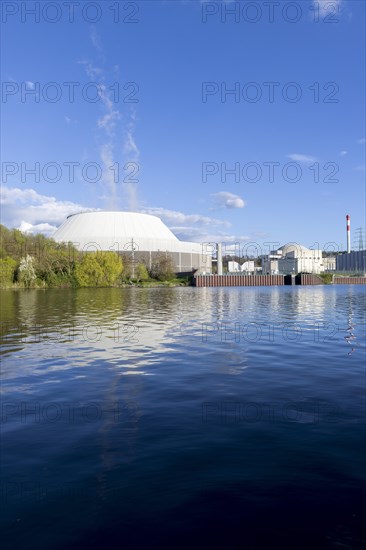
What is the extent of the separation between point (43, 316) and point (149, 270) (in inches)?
4170

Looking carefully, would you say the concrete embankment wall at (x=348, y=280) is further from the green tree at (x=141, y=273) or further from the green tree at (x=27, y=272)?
the green tree at (x=27, y=272)

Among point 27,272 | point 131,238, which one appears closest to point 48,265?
point 27,272

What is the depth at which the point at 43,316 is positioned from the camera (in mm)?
31172

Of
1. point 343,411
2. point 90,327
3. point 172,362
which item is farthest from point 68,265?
point 343,411

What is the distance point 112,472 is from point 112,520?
1.22m

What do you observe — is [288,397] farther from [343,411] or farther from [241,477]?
[241,477]

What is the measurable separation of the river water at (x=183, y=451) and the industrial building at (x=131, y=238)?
12648cm

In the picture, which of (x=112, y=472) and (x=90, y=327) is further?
(x=90, y=327)

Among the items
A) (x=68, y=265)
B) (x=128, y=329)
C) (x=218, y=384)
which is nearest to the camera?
(x=218, y=384)

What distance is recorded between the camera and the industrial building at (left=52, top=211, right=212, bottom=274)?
147 meters

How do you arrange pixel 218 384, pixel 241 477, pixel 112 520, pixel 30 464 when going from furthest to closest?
pixel 218 384 → pixel 30 464 → pixel 241 477 → pixel 112 520

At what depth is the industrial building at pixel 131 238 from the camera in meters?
147

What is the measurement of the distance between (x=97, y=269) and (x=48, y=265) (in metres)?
10.8

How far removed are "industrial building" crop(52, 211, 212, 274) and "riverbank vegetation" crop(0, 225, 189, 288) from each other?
123ft
